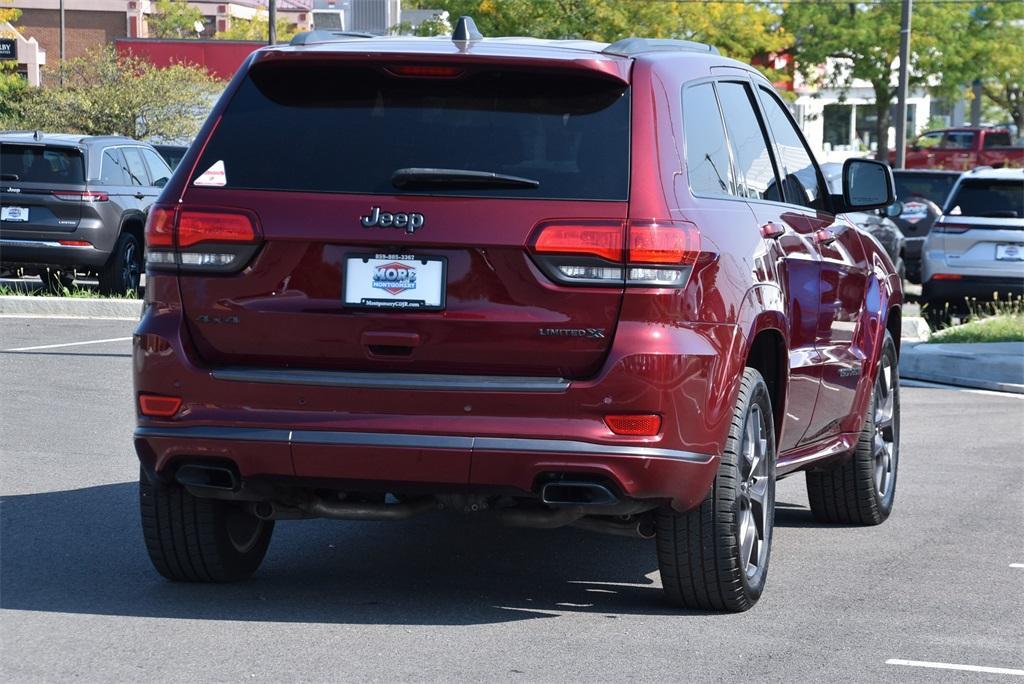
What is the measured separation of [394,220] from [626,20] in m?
40.1

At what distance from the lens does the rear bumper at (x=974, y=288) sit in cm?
1930

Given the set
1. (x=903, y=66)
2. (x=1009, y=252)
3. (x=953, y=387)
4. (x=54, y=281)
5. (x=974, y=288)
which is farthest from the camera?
(x=903, y=66)

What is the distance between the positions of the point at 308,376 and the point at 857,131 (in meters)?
88.7

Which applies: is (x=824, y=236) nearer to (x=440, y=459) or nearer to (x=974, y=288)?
A: (x=440, y=459)

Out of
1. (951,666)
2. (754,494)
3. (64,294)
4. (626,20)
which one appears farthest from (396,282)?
(626,20)

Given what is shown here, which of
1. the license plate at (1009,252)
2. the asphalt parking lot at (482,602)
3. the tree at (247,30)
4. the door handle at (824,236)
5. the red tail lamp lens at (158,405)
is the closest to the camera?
the asphalt parking lot at (482,602)

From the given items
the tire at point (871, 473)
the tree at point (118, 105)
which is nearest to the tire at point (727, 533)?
the tire at point (871, 473)

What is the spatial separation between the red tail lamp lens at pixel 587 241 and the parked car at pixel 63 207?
48.4ft

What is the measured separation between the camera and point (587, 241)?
18.7ft

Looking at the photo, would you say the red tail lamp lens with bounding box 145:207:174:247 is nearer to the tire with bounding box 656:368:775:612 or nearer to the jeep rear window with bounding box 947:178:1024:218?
the tire with bounding box 656:368:775:612

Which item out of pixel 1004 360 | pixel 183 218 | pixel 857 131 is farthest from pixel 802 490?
pixel 857 131

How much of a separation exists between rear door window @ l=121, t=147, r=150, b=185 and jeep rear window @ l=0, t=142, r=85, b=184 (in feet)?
3.00

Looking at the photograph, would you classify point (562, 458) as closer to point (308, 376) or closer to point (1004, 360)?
point (308, 376)

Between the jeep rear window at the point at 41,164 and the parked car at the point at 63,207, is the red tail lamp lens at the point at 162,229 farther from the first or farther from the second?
the jeep rear window at the point at 41,164
